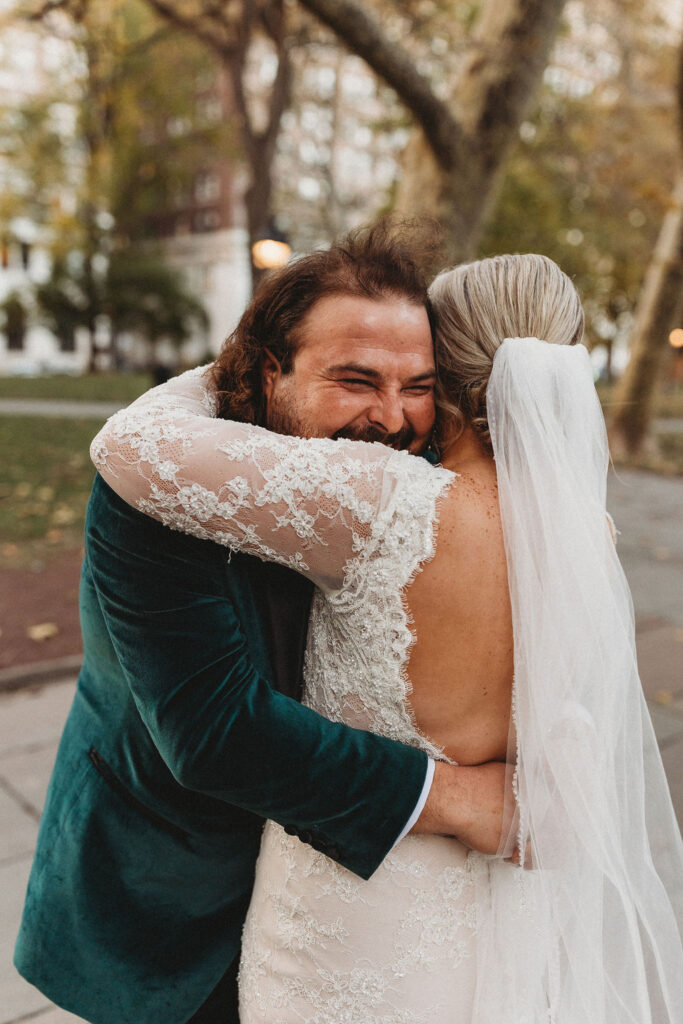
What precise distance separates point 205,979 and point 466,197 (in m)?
7.70

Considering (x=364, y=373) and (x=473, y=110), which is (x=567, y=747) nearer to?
(x=364, y=373)

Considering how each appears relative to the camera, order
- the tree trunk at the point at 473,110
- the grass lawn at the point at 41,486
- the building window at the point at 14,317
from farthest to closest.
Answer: the building window at the point at 14,317 < the grass lawn at the point at 41,486 < the tree trunk at the point at 473,110

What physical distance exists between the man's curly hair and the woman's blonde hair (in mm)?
97

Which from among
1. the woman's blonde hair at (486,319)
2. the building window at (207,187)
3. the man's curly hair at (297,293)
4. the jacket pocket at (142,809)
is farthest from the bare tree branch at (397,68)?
the building window at (207,187)

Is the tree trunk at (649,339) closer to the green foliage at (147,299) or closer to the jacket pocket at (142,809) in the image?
the jacket pocket at (142,809)

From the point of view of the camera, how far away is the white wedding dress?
1.32 metres

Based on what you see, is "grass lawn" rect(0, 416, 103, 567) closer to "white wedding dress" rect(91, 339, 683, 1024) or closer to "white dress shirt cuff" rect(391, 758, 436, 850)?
"white wedding dress" rect(91, 339, 683, 1024)

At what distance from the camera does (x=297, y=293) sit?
170 centimetres

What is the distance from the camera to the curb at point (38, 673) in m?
5.08

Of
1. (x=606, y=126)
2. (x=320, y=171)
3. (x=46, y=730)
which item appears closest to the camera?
(x=46, y=730)

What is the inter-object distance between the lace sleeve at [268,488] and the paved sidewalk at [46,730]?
71 centimetres

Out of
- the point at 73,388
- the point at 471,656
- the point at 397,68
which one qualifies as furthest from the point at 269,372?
the point at 73,388

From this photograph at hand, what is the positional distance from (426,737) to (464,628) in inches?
8.6

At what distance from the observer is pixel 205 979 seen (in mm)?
1639
